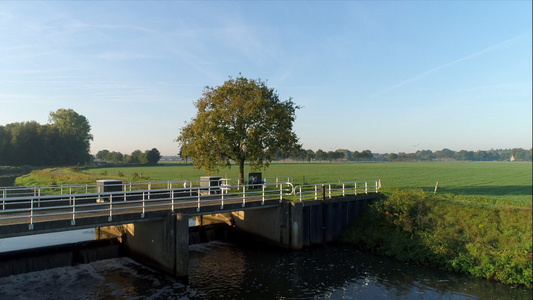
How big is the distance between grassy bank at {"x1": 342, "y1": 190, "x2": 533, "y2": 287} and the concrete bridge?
104 inches

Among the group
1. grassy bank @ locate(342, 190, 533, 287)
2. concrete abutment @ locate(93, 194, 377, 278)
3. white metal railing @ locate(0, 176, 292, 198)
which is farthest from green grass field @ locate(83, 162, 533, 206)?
white metal railing @ locate(0, 176, 292, 198)

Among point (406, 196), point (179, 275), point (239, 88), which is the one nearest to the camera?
point (179, 275)

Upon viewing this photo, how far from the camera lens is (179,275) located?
1485cm

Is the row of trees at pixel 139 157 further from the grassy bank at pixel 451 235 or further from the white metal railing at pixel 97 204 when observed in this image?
the grassy bank at pixel 451 235

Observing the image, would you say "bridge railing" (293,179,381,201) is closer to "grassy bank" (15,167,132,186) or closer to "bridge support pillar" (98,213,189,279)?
"bridge support pillar" (98,213,189,279)

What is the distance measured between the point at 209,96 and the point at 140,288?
20.1 meters

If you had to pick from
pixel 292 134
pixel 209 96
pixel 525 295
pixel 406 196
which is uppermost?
pixel 209 96

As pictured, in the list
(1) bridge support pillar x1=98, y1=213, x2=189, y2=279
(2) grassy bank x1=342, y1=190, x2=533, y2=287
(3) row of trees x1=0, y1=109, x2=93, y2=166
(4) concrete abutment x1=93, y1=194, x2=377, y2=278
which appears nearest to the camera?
(1) bridge support pillar x1=98, y1=213, x2=189, y2=279

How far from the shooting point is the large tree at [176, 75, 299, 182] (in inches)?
1112

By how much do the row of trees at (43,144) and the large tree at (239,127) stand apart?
322 ft

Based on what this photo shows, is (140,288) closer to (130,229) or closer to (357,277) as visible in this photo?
(130,229)

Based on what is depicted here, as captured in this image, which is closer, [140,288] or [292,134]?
[140,288]

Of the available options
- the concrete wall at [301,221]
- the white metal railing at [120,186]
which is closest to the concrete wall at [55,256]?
the white metal railing at [120,186]

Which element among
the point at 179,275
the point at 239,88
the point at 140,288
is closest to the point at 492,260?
the point at 179,275
